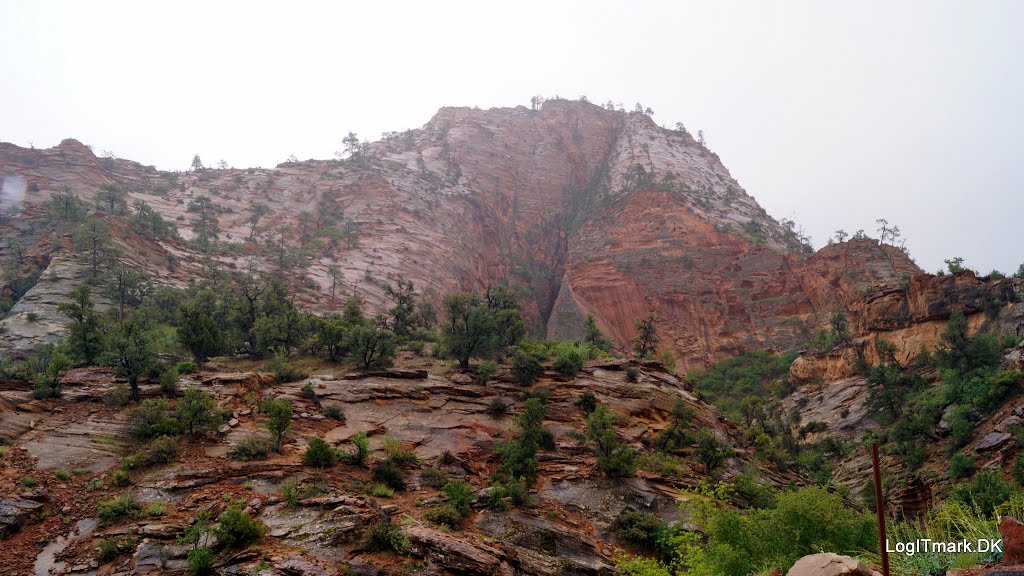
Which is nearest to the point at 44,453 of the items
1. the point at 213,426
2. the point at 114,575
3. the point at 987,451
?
the point at 213,426

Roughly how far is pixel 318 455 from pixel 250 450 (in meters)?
2.73

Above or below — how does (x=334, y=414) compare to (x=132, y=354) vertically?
below

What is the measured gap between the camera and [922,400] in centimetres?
3744

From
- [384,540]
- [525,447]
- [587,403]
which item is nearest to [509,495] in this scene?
[525,447]

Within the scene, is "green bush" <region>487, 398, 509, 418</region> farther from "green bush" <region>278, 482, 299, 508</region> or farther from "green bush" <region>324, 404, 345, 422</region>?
"green bush" <region>278, 482, 299, 508</region>

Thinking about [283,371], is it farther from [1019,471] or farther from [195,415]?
[1019,471]

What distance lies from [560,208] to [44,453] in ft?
280

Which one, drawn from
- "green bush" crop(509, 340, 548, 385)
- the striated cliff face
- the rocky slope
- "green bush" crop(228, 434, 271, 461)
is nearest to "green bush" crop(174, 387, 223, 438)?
the rocky slope

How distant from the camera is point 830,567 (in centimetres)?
916

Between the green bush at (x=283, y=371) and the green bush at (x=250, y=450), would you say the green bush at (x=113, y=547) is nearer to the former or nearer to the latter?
the green bush at (x=250, y=450)

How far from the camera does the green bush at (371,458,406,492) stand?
23.6 metres

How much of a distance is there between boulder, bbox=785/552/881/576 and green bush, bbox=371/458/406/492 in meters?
16.7

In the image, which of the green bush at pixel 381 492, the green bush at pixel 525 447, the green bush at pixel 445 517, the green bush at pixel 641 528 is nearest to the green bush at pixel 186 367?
the green bush at pixel 381 492

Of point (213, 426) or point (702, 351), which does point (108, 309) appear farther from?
point (702, 351)
